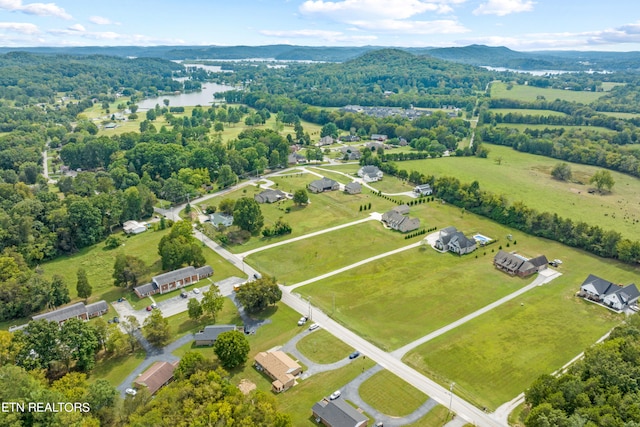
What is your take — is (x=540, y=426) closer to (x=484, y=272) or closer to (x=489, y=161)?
(x=484, y=272)

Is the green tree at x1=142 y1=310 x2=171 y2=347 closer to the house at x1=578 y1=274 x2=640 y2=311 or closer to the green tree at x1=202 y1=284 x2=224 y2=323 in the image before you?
the green tree at x1=202 y1=284 x2=224 y2=323

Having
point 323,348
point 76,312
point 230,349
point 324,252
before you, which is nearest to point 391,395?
point 323,348

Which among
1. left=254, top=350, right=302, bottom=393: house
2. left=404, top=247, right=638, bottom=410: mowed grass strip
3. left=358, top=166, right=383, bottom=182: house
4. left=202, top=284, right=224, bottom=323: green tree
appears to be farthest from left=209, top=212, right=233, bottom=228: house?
left=404, top=247, right=638, bottom=410: mowed grass strip

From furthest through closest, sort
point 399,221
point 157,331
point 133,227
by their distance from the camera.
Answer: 1. point 399,221
2. point 133,227
3. point 157,331

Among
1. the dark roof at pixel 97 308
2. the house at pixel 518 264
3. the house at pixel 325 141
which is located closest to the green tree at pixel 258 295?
the dark roof at pixel 97 308

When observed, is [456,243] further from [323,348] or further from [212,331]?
[212,331]

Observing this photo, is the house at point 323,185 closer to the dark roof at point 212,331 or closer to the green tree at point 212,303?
the green tree at point 212,303
